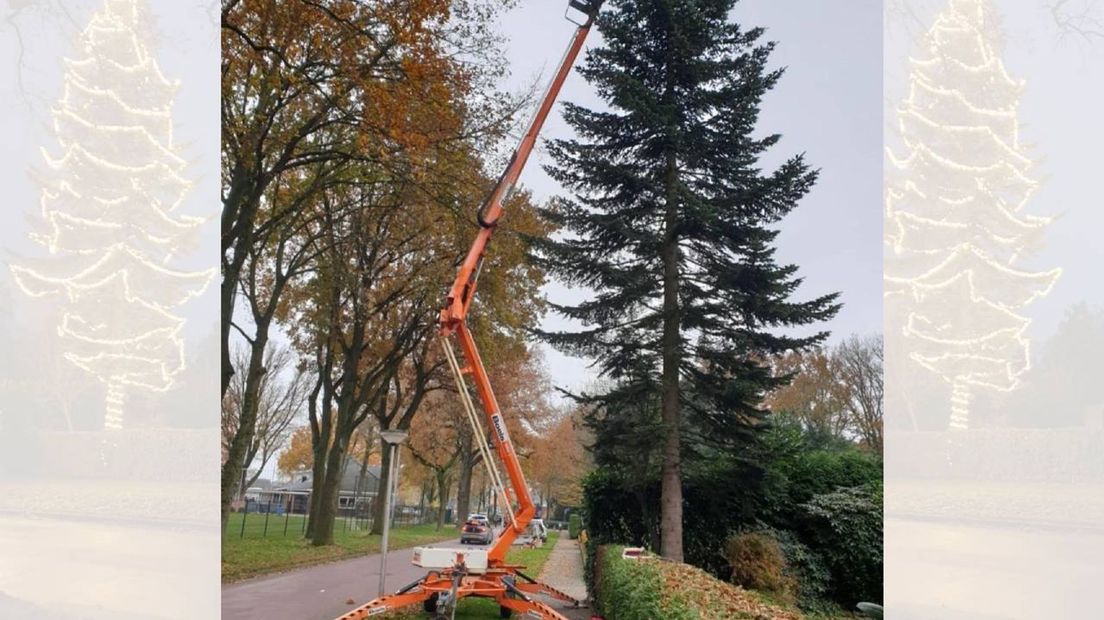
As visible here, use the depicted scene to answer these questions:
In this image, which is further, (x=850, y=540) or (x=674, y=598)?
(x=850, y=540)

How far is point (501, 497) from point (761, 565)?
4.60 m

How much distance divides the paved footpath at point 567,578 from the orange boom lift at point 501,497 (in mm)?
1544

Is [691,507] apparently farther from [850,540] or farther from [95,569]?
[95,569]

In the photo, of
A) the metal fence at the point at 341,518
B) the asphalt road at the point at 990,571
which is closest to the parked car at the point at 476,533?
the metal fence at the point at 341,518

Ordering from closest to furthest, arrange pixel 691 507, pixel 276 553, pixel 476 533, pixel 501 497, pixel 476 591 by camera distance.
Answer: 1. pixel 476 591
2. pixel 501 497
3. pixel 691 507
4. pixel 276 553
5. pixel 476 533

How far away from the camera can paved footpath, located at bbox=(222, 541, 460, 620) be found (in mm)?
8657

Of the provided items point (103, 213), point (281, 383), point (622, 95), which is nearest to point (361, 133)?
point (622, 95)

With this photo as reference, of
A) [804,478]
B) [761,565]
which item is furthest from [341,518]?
[761,565]

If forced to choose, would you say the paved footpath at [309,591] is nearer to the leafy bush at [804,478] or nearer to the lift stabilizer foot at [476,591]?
the lift stabilizer foot at [476,591]

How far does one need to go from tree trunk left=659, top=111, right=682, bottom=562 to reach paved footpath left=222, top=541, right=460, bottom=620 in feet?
10.6

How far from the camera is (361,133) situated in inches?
437

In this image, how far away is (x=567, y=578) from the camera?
13.3m

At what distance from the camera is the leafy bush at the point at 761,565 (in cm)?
1017

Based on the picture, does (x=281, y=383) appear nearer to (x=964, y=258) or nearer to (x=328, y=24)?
(x=328, y=24)
